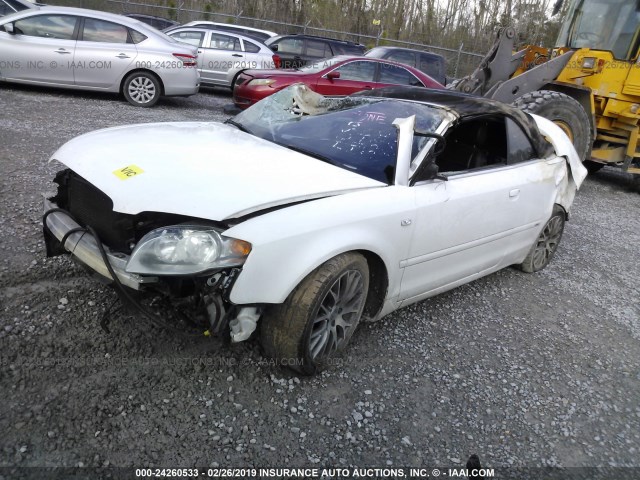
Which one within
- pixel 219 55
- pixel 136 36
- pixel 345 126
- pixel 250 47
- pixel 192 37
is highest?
pixel 345 126

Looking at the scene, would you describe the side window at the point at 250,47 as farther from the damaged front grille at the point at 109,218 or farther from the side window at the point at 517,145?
the damaged front grille at the point at 109,218

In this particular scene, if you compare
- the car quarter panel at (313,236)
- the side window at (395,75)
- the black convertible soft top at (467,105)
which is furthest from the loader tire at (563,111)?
the car quarter panel at (313,236)

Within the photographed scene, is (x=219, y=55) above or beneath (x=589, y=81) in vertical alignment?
beneath

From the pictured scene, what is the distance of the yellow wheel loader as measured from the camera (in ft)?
24.6

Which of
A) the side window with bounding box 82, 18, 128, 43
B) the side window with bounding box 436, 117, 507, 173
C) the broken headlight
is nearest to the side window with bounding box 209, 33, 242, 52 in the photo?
the side window with bounding box 82, 18, 128, 43

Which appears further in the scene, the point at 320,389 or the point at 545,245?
the point at 545,245

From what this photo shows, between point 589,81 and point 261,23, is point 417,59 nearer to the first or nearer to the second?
point 589,81

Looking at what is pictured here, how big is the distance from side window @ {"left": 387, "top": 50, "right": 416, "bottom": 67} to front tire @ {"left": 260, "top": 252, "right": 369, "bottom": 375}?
388 inches

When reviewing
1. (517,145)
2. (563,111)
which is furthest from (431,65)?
(517,145)

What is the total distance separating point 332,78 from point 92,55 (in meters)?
4.24

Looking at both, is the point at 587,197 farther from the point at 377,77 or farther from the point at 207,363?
the point at 207,363

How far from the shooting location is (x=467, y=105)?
375cm

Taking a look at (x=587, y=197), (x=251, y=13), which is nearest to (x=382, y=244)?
(x=587, y=197)

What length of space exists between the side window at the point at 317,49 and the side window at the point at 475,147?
377 inches
